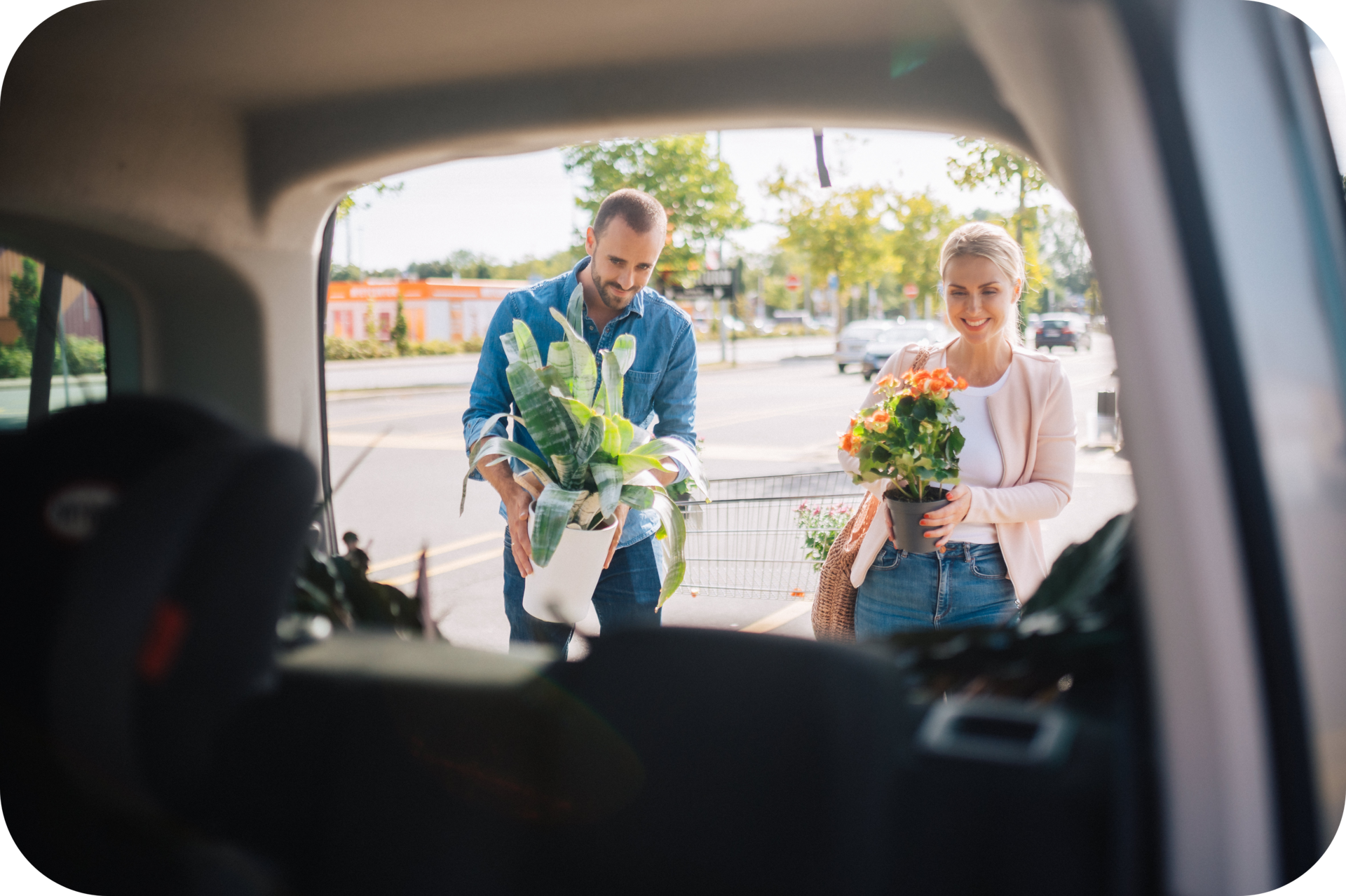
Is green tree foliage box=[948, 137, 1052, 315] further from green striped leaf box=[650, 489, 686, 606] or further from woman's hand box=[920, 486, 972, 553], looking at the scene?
green striped leaf box=[650, 489, 686, 606]

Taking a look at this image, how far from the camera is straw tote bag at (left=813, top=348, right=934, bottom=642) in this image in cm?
223

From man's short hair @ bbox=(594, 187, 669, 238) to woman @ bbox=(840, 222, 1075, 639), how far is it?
28.1 inches

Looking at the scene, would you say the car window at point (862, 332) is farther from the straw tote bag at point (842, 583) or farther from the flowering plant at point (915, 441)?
the flowering plant at point (915, 441)

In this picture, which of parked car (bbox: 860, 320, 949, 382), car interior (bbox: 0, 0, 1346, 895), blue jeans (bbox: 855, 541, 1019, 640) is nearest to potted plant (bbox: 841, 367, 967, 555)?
blue jeans (bbox: 855, 541, 1019, 640)

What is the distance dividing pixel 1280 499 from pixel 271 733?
3.05 ft

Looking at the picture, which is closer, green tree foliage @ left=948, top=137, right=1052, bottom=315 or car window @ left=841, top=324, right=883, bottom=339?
green tree foliage @ left=948, top=137, right=1052, bottom=315

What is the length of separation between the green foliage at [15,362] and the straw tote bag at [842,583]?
168 centimetres

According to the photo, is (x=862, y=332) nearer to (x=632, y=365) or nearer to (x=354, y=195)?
(x=632, y=365)

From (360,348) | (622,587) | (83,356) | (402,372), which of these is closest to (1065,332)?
(83,356)

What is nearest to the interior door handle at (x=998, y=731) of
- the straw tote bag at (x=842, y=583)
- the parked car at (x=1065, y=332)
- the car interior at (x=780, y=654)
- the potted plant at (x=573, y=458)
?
the car interior at (x=780, y=654)

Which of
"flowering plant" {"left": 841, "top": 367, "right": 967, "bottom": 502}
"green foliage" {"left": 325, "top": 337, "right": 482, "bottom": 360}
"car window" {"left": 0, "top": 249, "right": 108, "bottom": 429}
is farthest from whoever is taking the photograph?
"flowering plant" {"left": 841, "top": 367, "right": 967, "bottom": 502}

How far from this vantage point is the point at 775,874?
→ 30.0 inches

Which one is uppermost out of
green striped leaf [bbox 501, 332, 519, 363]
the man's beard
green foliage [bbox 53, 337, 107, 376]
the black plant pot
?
the man's beard

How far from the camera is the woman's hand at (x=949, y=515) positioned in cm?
196
